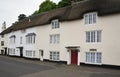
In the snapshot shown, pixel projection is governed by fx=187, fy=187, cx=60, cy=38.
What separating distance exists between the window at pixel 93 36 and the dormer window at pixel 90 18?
62.6 inches

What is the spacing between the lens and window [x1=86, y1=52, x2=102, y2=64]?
26.1 metres

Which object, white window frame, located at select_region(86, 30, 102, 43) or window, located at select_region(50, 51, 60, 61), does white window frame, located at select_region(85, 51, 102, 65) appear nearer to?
white window frame, located at select_region(86, 30, 102, 43)

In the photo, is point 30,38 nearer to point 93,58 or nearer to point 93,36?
point 93,36

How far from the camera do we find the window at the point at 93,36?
26395 millimetres

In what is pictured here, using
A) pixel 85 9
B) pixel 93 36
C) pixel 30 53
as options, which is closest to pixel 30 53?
pixel 30 53

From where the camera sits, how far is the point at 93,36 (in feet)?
88.6

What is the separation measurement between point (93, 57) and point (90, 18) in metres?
5.74

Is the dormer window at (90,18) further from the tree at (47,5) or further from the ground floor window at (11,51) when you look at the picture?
the tree at (47,5)

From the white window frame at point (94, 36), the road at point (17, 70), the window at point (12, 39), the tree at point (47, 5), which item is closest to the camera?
the road at point (17, 70)

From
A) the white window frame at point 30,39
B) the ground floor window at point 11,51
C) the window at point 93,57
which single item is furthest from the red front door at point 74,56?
the ground floor window at point 11,51

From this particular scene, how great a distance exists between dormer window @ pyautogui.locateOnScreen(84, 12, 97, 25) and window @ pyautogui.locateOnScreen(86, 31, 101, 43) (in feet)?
5.21

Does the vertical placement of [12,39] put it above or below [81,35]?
below

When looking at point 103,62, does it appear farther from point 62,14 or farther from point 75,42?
point 62,14

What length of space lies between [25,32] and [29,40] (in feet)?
10.1
